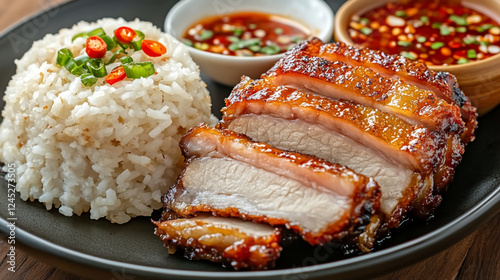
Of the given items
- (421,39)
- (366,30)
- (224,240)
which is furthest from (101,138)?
(421,39)

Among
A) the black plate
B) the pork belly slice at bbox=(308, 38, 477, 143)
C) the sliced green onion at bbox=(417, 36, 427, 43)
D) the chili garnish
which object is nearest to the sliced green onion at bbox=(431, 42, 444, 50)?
the sliced green onion at bbox=(417, 36, 427, 43)

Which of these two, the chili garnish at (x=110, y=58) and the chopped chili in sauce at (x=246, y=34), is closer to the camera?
the chili garnish at (x=110, y=58)

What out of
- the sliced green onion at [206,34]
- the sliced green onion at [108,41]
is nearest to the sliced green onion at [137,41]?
the sliced green onion at [108,41]

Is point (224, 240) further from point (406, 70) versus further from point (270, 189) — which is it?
point (406, 70)

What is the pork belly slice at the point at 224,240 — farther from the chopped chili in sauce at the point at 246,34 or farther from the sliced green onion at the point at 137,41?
the chopped chili in sauce at the point at 246,34

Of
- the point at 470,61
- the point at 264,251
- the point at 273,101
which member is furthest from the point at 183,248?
the point at 470,61

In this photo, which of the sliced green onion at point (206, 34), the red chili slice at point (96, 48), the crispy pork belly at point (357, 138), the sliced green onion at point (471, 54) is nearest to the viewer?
the crispy pork belly at point (357, 138)

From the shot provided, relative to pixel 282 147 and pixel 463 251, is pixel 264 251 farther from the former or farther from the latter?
pixel 463 251
